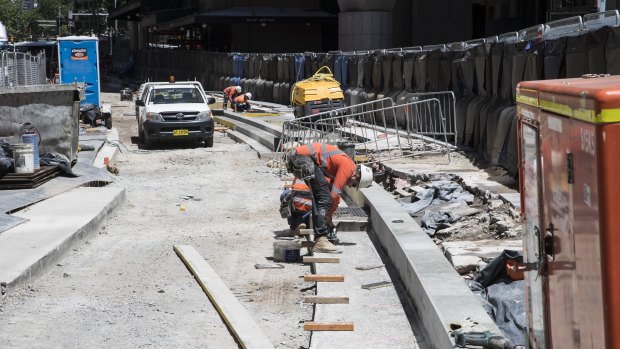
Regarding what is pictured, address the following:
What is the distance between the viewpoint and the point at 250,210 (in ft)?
55.6

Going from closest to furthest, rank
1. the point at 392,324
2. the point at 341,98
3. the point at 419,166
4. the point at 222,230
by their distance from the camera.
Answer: the point at 392,324, the point at 222,230, the point at 419,166, the point at 341,98

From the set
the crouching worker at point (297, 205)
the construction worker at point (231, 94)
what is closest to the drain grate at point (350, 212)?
the crouching worker at point (297, 205)

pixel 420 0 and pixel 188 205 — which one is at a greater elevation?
pixel 420 0

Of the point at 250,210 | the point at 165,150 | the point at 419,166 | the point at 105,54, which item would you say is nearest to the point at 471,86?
the point at 419,166

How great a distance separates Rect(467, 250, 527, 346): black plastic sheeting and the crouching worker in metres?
4.06

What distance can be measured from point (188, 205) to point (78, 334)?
28.6 feet

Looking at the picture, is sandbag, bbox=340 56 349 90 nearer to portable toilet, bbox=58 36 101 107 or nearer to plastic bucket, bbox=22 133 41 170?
portable toilet, bbox=58 36 101 107

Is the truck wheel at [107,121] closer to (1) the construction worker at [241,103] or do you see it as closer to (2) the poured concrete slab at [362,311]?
(1) the construction worker at [241,103]

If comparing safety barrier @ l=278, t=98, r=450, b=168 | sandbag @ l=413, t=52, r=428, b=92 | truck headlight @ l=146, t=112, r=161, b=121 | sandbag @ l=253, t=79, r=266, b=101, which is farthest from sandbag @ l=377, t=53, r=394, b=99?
sandbag @ l=253, t=79, r=266, b=101

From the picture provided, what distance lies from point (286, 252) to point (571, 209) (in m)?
8.24

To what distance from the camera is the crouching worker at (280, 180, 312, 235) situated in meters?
13.1

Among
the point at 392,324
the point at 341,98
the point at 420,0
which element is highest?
the point at 420,0

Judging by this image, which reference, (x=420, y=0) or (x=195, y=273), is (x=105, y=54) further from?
(x=195, y=273)

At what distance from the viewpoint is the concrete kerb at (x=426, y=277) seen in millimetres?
7855
